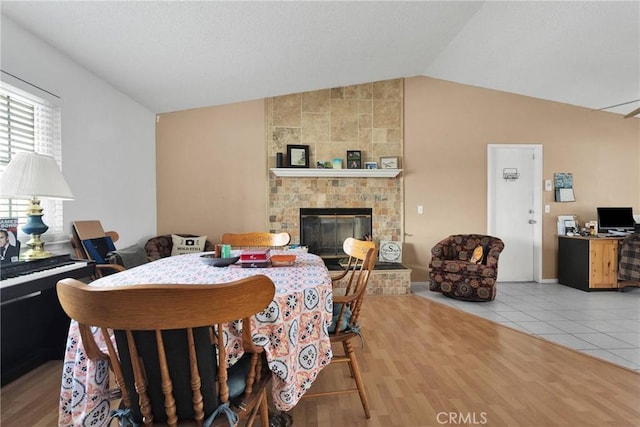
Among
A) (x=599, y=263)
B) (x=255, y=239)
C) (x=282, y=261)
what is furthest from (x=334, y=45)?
(x=599, y=263)

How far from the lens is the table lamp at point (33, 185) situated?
1837 mm

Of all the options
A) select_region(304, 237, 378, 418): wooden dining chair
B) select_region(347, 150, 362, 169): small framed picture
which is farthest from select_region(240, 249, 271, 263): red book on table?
select_region(347, 150, 362, 169): small framed picture

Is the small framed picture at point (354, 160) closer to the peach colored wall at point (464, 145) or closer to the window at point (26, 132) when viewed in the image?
the peach colored wall at point (464, 145)

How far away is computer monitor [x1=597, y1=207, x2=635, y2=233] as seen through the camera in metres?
4.51

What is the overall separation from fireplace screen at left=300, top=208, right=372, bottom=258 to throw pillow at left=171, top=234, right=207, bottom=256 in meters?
1.40

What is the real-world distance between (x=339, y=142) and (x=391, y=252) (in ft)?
5.82

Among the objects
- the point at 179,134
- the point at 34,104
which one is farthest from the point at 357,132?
the point at 34,104

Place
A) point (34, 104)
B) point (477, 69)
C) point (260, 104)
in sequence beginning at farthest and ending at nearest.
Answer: point (260, 104)
point (477, 69)
point (34, 104)

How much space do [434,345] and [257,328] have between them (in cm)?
195

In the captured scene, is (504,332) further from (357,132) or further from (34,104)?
(34,104)

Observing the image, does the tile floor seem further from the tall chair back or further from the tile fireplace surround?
the tall chair back

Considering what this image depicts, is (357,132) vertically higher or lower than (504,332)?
higher

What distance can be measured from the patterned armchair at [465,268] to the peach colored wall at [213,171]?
2.49m

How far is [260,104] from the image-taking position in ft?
15.1
